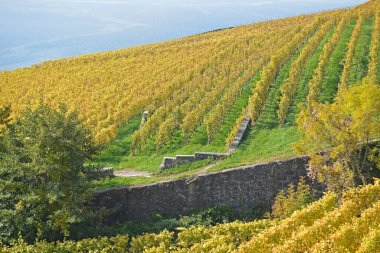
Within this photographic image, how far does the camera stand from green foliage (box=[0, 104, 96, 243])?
2203cm

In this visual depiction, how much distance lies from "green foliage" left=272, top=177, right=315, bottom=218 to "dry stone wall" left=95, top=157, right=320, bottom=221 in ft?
2.87

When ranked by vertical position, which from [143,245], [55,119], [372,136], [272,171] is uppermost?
[55,119]

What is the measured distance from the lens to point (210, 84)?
131 feet

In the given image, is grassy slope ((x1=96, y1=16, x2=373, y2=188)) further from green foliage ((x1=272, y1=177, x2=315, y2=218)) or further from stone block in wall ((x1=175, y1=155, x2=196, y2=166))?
green foliage ((x1=272, y1=177, x2=315, y2=218))

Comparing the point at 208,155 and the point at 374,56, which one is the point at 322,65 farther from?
the point at 208,155

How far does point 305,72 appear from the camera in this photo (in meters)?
38.9

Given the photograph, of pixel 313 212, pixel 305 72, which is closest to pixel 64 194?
pixel 313 212

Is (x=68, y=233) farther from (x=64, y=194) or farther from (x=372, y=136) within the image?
(x=372, y=136)

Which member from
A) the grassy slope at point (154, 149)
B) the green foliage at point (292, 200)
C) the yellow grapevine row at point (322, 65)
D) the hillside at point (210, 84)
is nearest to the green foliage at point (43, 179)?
the grassy slope at point (154, 149)

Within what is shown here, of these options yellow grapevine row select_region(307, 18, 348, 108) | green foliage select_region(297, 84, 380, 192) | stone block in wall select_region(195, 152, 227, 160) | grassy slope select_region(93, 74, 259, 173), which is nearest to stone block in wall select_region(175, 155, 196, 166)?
stone block in wall select_region(195, 152, 227, 160)

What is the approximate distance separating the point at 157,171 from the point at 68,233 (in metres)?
6.90

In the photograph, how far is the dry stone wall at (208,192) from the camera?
977 inches

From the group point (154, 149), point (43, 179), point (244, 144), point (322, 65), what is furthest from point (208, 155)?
point (322, 65)

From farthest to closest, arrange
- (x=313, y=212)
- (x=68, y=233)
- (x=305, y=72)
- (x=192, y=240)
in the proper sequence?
(x=305, y=72), (x=68, y=233), (x=192, y=240), (x=313, y=212)
